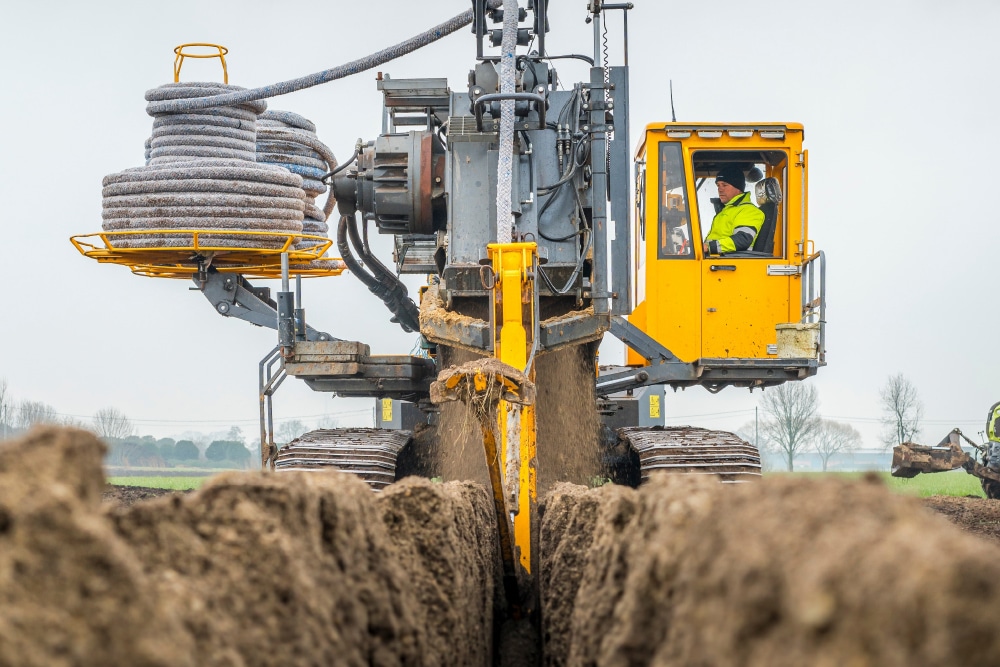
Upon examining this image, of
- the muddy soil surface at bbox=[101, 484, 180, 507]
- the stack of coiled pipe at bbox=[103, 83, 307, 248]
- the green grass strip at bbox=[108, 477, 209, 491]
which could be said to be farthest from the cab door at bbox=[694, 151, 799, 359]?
the green grass strip at bbox=[108, 477, 209, 491]

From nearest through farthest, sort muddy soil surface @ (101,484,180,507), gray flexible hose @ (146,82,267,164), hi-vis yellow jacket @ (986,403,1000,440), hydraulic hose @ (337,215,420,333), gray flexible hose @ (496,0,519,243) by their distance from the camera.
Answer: gray flexible hose @ (496,0,519,243) → gray flexible hose @ (146,82,267,164) → hydraulic hose @ (337,215,420,333) → muddy soil surface @ (101,484,180,507) → hi-vis yellow jacket @ (986,403,1000,440)

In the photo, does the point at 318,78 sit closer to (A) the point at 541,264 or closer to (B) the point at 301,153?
(B) the point at 301,153

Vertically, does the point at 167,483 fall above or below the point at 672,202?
below

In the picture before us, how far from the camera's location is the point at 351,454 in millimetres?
8609

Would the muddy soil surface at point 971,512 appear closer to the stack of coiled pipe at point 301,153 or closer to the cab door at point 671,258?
the cab door at point 671,258

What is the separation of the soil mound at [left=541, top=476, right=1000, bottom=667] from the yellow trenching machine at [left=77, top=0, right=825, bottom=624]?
348cm

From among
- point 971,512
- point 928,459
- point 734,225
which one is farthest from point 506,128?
point 928,459

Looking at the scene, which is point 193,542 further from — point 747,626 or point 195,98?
point 195,98

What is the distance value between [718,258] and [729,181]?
0.72 m

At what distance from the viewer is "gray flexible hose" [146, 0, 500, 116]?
33.0 ft

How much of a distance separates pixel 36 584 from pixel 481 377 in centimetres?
382

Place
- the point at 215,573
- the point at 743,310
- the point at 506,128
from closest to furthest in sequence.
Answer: the point at 215,573 < the point at 506,128 < the point at 743,310

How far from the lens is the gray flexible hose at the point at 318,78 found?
10.1 meters

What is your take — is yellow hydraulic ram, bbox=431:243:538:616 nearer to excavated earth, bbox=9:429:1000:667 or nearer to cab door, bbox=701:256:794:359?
excavated earth, bbox=9:429:1000:667
